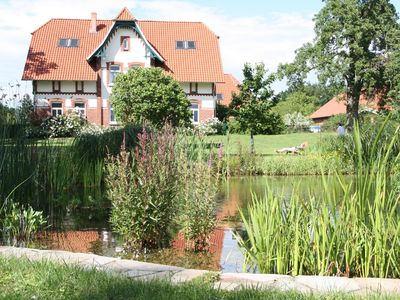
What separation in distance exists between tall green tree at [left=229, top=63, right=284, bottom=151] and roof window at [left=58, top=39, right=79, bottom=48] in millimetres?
11111

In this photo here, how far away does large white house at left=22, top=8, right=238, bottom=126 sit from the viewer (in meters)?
36.5

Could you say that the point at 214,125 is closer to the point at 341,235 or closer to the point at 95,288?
the point at 341,235

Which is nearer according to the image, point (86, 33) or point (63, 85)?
point (63, 85)

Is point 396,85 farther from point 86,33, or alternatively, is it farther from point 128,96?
point 86,33

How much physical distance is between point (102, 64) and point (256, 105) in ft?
33.3

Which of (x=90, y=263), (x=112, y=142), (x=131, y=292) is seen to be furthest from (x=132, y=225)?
A: (x=112, y=142)

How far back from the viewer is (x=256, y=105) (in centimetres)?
3606

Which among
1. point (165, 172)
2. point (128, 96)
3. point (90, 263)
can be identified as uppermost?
point (128, 96)

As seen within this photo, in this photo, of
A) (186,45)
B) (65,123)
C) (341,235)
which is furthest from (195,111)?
(341,235)

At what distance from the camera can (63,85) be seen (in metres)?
36.7

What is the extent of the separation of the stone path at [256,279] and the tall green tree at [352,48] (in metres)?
33.9

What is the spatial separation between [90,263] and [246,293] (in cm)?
151

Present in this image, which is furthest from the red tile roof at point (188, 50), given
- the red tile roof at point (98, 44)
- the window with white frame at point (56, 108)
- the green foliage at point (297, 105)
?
the green foliage at point (297, 105)

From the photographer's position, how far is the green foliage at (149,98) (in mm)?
28953
